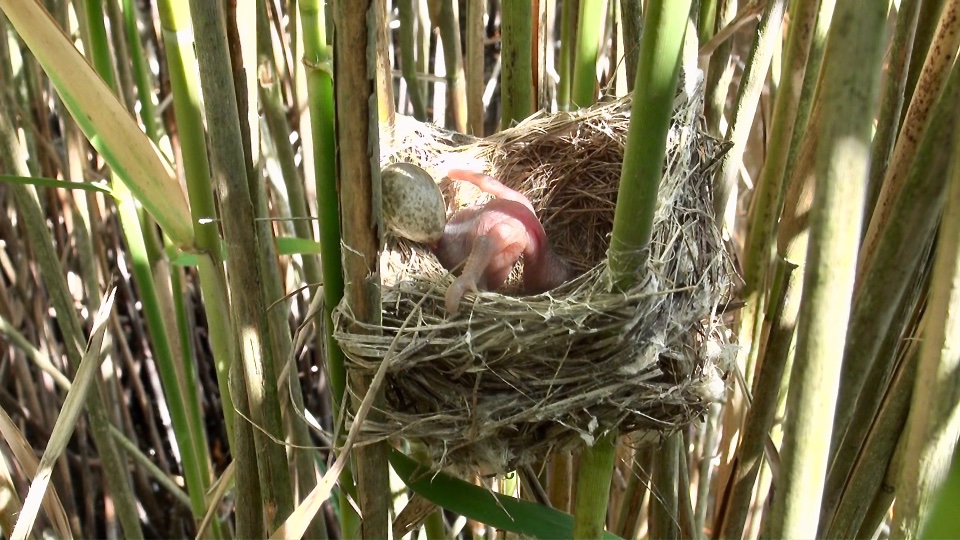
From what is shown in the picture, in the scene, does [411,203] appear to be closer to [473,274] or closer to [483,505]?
[473,274]

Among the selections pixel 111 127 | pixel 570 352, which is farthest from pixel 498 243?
pixel 111 127

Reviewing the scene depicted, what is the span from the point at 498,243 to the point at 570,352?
24 centimetres

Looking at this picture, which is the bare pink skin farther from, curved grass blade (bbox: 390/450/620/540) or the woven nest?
curved grass blade (bbox: 390/450/620/540)

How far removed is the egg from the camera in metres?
0.85

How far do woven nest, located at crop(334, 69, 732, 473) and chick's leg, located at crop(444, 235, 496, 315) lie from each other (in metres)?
0.01

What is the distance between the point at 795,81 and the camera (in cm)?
77

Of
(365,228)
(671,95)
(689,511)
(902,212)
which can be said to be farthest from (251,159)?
(689,511)

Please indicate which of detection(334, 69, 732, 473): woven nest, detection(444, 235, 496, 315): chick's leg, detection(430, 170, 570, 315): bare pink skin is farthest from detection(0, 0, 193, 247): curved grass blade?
detection(430, 170, 570, 315): bare pink skin

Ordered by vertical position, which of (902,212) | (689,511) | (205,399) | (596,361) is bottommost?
(205,399)

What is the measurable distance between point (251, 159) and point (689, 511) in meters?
0.52

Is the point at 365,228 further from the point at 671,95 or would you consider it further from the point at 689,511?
the point at 689,511

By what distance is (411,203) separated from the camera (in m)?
0.88

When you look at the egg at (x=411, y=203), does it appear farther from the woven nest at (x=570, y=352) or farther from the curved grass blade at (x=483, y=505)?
the curved grass blade at (x=483, y=505)

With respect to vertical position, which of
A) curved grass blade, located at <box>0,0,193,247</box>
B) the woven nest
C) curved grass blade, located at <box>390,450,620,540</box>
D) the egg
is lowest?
curved grass blade, located at <box>390,450,620,540</box>
